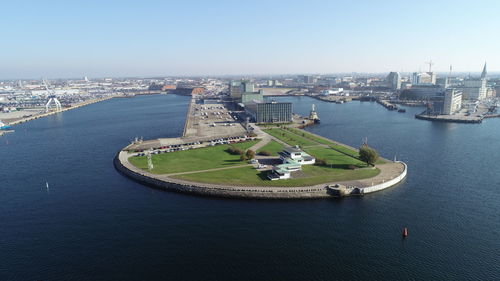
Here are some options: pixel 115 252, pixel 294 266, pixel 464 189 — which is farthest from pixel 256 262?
pixel 464 189

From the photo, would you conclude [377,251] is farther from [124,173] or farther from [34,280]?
[124,173]

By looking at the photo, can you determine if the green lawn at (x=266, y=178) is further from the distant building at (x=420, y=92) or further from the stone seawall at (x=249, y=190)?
the distant building at (x=420, y=92)

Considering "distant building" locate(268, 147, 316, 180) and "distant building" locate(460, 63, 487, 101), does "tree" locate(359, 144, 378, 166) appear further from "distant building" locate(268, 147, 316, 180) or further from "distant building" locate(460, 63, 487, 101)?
"distant building" locate(460, 63, 487, 101)

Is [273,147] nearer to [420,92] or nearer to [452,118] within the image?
[452,118]

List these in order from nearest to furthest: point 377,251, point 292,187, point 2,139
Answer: point 377,251 < point 292,187 < point 2,139

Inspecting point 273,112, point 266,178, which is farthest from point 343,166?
point 273,112
